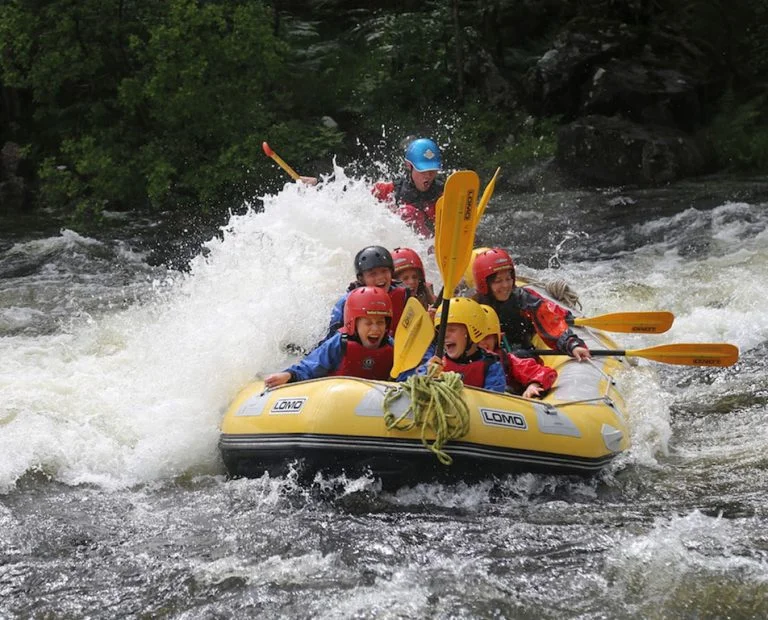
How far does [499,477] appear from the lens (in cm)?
448

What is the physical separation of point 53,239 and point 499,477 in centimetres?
822

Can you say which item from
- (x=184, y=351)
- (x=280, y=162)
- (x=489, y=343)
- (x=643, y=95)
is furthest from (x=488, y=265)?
(x=643, y=95)

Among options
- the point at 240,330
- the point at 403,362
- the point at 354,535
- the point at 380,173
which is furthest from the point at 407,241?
the point at 380,173

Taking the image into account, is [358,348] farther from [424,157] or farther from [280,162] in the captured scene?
[280,162]

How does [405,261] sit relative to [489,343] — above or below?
above

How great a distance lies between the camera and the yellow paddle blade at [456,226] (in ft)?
15.8

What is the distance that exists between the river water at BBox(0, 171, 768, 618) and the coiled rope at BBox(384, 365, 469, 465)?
0.28 metres

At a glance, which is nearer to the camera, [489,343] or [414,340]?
[414,340]

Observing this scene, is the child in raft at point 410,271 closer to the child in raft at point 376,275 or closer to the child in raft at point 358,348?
the child in raft at point 376,275

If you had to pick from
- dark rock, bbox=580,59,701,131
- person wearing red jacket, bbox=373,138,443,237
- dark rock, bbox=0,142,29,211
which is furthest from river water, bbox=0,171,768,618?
dark rock, bbox=0,142,29,211

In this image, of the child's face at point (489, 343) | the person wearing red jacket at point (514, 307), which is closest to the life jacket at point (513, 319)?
the person wearing red jacket at point (514, 307)

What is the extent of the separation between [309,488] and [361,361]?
843 mm

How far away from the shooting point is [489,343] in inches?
201

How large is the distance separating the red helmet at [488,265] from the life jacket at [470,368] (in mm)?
1092
